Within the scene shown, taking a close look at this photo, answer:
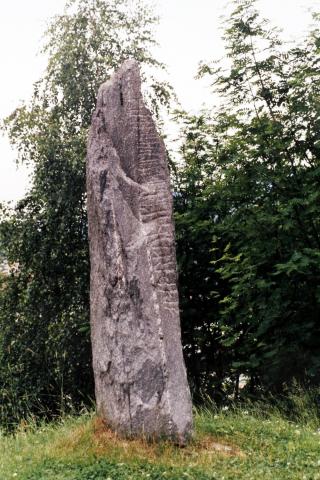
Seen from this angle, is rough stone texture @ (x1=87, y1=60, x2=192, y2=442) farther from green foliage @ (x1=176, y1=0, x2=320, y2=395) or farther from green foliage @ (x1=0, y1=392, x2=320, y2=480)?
green foliage @ (x1=176, y1=0, x2=320, y2=395)

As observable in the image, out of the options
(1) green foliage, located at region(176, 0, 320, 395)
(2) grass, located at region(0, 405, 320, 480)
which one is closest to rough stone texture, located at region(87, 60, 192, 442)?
(2) grass, located at region(0, 405, 320, 480)

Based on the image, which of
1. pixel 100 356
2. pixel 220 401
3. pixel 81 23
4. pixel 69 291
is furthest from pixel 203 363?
pixel 81 23

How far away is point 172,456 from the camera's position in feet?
20.6

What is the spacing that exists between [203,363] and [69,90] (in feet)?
18.9

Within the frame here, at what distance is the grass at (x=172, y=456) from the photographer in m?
5.96

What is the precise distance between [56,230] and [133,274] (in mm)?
6505

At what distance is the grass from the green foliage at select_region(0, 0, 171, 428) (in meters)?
5.23

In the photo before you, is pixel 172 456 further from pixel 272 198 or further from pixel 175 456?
pixel 272 198

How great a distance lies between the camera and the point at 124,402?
6.68 m

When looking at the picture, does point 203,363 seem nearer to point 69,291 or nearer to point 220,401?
point 220,401

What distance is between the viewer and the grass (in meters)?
5.96

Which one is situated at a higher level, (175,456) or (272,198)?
(272,198)

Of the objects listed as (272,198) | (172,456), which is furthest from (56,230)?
(172,456)

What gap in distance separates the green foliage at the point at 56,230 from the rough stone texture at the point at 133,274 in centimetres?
509
